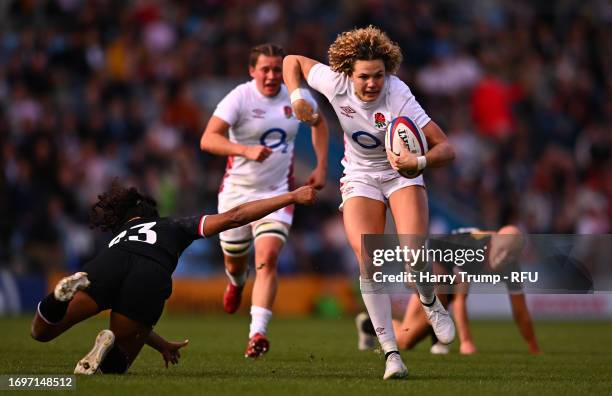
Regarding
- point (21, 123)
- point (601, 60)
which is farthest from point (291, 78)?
point (601, 60)

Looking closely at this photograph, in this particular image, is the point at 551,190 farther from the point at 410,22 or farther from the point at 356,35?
the point at 356,35

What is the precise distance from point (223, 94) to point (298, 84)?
11952 mm

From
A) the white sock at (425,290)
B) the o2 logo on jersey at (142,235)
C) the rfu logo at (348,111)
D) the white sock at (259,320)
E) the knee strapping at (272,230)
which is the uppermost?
the rfu logo at (348,111)

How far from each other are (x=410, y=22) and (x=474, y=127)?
2714mm

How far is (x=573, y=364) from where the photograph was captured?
1034 centimetres

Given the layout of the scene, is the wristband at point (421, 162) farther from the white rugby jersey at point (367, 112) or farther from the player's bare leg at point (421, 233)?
the player's bare leg at point (421, 233)

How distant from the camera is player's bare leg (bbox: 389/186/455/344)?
8.85 meters

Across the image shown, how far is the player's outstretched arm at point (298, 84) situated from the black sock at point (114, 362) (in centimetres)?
231

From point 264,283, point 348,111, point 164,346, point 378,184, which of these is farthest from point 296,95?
point 264,283

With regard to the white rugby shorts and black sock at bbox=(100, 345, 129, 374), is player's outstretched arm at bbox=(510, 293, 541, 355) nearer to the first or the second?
the white rugby shorts

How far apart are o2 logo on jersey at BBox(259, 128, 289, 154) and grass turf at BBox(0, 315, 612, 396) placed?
7.01 ft

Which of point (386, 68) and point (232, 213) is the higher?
point (386, 68)

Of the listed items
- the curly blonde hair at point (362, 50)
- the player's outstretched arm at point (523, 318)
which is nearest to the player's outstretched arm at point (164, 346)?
the curly blonde hair at point (362, 50)

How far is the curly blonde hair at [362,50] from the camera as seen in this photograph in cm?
880
